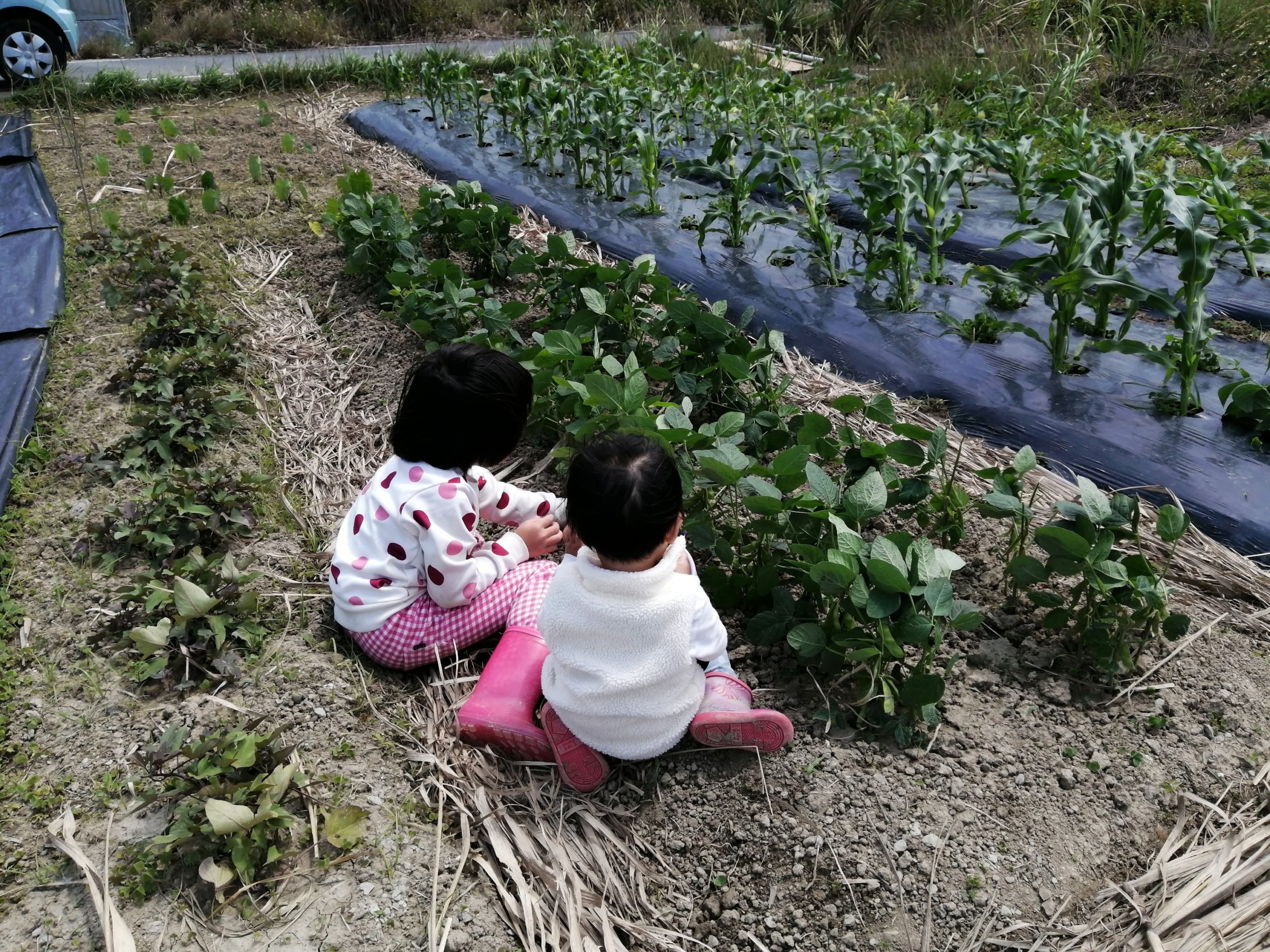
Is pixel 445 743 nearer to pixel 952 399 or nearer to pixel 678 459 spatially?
pixel 678 459

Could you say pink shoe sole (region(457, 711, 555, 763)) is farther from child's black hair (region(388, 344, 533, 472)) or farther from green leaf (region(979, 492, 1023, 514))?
green leaf (region(979, 492, 1023, 514))

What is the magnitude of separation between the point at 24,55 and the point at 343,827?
25.5 ft

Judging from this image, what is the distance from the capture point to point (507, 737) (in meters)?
2.01

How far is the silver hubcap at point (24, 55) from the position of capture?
23.2 ft

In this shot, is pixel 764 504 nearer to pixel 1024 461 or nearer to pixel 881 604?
pixel 881 604

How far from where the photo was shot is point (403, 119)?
20.6 ft

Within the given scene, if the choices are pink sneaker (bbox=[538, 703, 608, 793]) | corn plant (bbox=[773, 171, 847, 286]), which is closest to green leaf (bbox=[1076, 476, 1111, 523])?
pink sneaker (bbox=[538, 703, 608, 793])

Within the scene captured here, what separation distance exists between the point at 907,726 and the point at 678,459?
816 millimetres

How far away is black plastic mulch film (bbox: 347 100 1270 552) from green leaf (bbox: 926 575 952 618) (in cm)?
102

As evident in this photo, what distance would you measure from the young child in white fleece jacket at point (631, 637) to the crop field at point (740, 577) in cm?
11

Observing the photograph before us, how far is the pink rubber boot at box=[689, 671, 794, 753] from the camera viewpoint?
6.07 feet

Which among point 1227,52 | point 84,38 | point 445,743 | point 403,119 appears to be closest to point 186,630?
point 445,743

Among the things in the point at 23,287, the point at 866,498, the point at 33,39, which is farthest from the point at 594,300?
the point at 33,39

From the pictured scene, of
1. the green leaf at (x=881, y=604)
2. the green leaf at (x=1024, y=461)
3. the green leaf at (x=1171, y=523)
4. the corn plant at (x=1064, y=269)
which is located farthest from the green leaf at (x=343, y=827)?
the corn plant at (x=1064, y=269)
